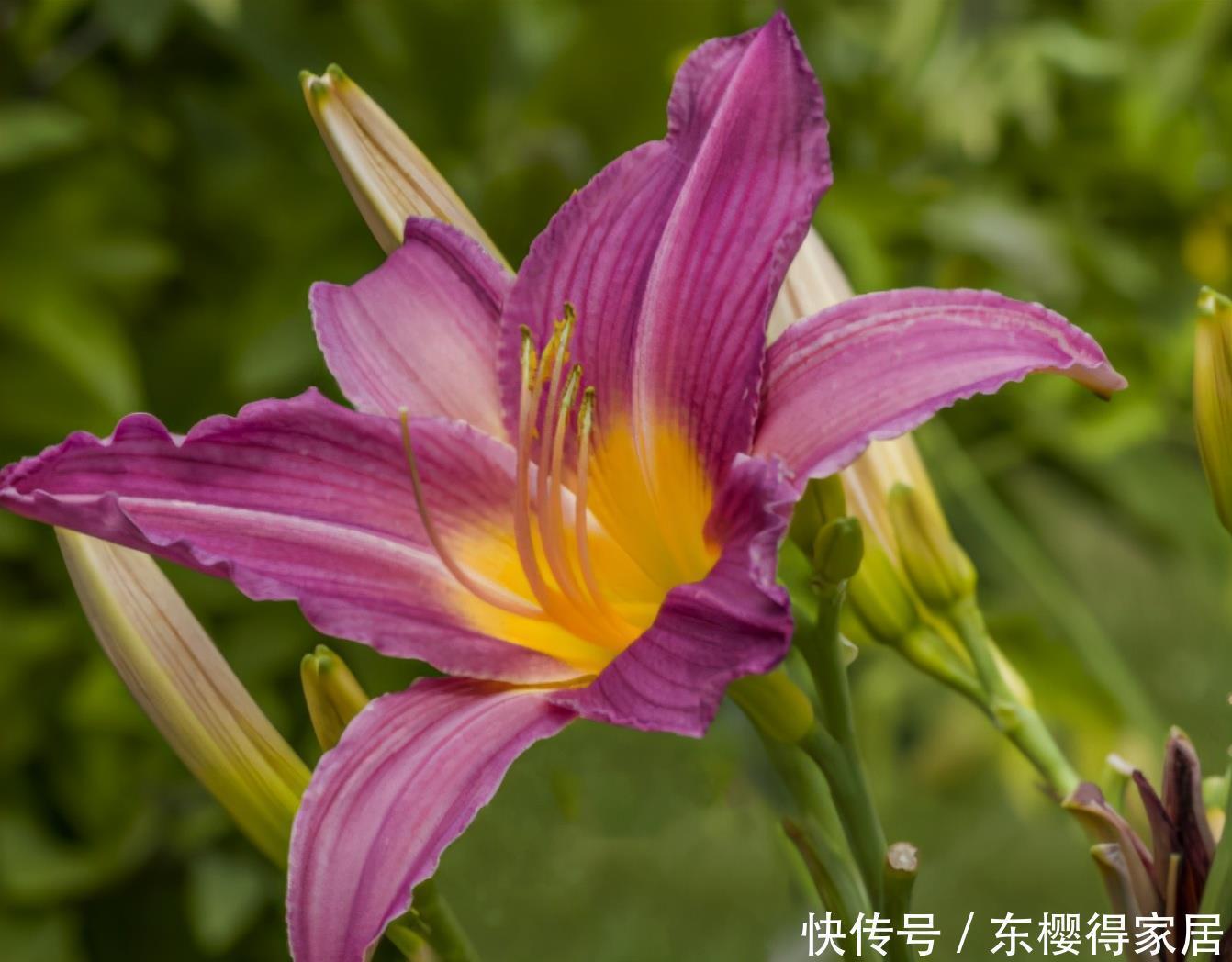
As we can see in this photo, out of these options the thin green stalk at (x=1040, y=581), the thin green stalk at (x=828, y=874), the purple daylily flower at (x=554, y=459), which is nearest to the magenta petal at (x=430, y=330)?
the purple daylily flower at (x=554, y=459)

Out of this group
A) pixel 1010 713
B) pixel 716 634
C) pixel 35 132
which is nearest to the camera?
pixel 716 634

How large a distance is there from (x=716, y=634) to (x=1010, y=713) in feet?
0.52

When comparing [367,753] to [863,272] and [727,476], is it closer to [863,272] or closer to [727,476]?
[727,476]

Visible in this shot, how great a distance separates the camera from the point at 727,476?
0.25 meters

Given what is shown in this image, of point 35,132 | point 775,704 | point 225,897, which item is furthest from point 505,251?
point 775,704

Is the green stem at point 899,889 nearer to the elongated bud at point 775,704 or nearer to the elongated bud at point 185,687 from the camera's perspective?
the elongated bud at point 775,704

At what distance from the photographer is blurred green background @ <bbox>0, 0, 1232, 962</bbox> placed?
0.71 meters

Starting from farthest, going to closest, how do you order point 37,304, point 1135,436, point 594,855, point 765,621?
point 1135,436, point 37,304, point 594,855, point 765,621

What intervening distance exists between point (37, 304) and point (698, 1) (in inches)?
14.5

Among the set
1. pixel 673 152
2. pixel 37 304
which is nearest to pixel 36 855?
pixel 37 304

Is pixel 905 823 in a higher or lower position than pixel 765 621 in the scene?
lower

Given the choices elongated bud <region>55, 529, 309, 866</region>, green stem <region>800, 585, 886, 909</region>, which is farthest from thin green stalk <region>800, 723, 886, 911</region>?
elongated bud <region>55, 529, 309, 866</region>

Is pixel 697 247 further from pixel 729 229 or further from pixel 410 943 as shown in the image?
pixel 410 943

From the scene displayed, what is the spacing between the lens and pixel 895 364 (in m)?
0.24
